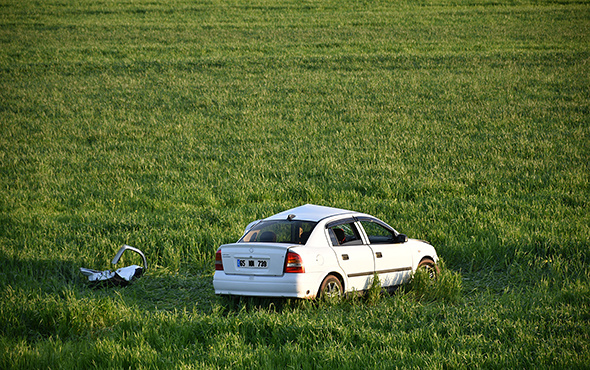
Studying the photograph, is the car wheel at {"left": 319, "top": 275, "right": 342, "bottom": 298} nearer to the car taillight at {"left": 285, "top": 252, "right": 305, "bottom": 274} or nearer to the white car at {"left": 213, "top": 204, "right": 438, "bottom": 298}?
the white car at {"left": 213, "top": 204, "right": 438, "bottom": 298}

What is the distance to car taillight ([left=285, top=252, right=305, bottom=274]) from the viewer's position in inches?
292

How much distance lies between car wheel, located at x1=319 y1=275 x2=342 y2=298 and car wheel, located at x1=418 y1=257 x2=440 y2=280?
1.91 m

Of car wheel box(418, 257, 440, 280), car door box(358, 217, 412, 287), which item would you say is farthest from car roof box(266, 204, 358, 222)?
car wheel box(418, 257, 440, 280)

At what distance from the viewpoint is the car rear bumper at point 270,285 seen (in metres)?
7.37

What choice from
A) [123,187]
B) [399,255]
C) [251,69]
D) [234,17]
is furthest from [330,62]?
[399,255]

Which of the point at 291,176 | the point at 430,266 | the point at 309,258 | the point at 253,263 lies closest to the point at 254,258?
the point at 253,263

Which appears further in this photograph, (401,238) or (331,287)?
(401,238)

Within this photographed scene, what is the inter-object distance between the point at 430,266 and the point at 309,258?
9.63 feet

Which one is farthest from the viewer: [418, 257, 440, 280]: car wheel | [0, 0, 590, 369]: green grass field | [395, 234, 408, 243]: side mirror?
[418, 257, 440, 280]: car wheel

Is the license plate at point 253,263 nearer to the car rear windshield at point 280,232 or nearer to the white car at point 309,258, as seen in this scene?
the white car at point 309,258

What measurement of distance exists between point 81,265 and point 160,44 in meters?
33.0

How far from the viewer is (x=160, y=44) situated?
4047cm

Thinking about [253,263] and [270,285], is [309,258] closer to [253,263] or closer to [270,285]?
[270,285]

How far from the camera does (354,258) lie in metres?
8.16
